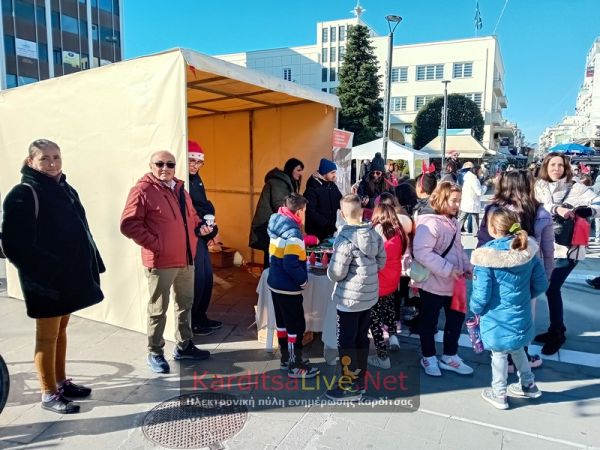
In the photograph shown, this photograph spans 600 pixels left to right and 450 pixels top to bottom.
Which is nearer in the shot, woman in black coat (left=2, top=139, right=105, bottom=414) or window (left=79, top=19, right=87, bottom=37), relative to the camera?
woman in black coat (left=2, top=139, right=105, bottom=414)

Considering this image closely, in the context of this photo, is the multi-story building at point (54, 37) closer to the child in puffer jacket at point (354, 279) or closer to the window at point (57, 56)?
the window at point (57, 56)

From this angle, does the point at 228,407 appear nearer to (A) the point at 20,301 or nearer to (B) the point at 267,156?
(A) the point at 20,301

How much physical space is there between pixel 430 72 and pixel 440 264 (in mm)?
50665

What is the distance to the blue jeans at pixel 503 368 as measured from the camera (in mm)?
3045

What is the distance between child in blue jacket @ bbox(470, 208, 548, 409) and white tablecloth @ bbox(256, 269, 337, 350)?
1270 millimetres

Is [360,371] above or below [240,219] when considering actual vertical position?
below

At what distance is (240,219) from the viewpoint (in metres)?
7.54

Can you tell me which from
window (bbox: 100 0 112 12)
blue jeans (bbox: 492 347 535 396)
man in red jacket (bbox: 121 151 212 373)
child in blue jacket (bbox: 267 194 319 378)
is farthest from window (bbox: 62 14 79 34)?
blue jeans (bbox: 492 347 535 396)

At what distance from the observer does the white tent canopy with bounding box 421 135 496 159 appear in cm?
3182

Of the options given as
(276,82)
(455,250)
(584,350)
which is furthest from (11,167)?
(584,350)

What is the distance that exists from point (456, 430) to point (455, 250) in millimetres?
1329

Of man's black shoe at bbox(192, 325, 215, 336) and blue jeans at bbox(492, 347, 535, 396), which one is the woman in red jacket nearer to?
blue jeans at bbox(492, 347, 535, 396)

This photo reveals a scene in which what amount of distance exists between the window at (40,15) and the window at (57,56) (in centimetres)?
217

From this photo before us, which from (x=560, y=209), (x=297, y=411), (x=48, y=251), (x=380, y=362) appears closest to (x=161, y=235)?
(x=48, y=251)
